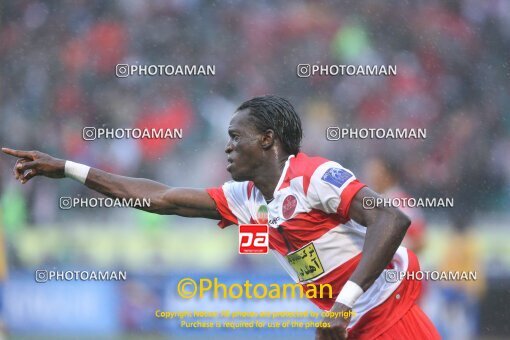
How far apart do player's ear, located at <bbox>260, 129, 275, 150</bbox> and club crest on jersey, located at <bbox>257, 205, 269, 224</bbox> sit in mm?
333

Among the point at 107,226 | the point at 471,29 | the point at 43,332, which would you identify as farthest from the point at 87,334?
the point at 471,29

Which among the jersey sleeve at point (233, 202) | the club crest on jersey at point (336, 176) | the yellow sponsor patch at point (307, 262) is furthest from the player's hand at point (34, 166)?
the club crest on jersey at point (336, 176)

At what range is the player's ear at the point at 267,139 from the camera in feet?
14.5

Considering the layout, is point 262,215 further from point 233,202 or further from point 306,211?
point 306,211

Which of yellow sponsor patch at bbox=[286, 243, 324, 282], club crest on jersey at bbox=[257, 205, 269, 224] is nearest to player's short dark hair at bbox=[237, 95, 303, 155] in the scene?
club crest on jersey at bbox=[257, 205, 269, 224]

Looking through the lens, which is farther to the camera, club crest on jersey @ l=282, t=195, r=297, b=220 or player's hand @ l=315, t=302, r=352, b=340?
club crest on jersey @ l=282, t=195, r=297, b=220

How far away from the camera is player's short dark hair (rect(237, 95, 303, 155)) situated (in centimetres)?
444

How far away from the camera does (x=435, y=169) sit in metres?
6.41

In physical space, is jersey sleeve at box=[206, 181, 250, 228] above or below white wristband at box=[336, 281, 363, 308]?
above

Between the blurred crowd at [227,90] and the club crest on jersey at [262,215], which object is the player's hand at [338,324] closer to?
the club crest on jersey at [262,215]

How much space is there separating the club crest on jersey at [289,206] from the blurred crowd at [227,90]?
7.06 ft

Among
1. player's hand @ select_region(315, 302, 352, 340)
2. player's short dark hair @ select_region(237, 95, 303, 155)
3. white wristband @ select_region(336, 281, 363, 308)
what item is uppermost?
player's short dark hair @ select_region(237, 95, 303, 155)

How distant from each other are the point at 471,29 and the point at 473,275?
191 centimetres

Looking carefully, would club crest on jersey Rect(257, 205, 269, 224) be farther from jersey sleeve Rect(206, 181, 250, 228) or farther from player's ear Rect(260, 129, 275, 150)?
player's ear Rect(260, 129, 275, 150)
